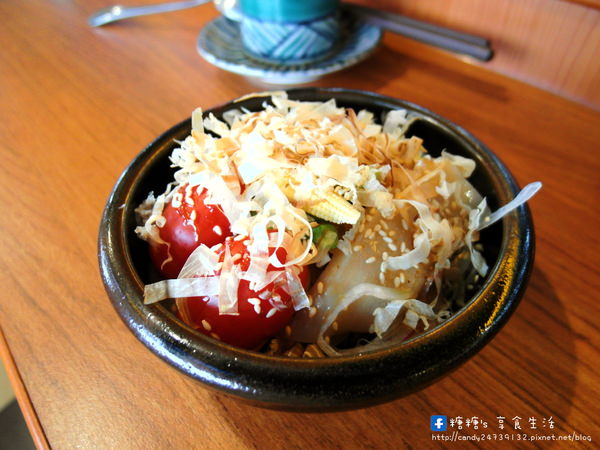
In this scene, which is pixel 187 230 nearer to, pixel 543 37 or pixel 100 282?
pixel 100 282

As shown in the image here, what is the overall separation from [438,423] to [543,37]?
109 cm

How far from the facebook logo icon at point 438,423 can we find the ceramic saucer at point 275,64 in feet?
3.13

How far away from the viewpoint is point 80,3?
1.81 metres

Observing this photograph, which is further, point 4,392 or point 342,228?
point 4,392

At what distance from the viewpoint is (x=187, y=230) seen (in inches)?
24.2

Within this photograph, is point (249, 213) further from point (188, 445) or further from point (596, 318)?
point (596, 318)

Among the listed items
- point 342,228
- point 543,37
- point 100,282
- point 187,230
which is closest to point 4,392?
point 100,282

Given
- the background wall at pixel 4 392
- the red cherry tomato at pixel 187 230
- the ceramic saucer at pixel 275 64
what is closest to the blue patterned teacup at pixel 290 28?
the ceramic saucer at pixel 275 64

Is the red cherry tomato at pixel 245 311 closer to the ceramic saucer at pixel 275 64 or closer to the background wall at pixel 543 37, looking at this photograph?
the ceramic saucer at pixel 275 64

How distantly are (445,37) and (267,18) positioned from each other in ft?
1.63

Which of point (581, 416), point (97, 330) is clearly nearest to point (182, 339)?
point (97, 330)

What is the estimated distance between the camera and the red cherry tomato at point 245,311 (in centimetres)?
55

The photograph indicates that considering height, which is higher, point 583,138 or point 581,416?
point 583,138

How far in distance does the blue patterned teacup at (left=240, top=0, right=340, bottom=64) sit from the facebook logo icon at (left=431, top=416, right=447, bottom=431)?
3.41ft
